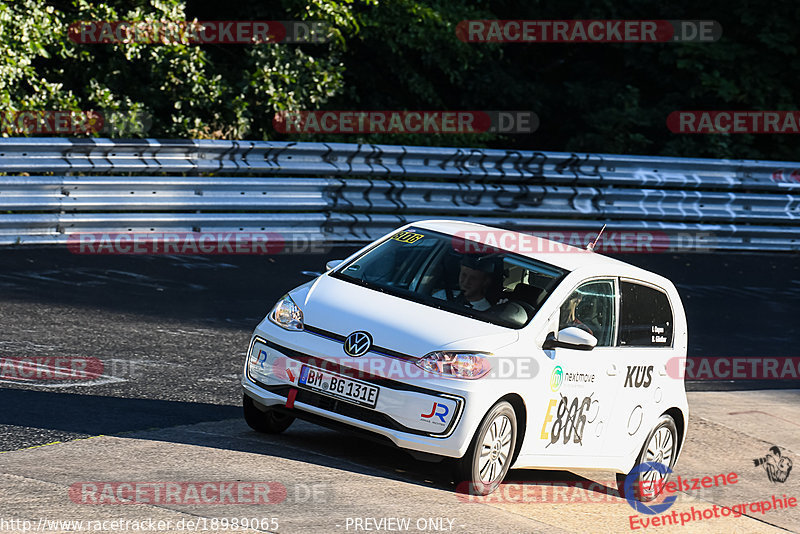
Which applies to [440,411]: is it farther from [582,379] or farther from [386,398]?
[582,379]

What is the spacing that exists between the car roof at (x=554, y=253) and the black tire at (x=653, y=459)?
103 cm

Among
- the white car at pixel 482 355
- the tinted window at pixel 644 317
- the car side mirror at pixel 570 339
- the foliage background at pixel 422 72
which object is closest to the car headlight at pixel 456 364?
the white car at pixel 482 355

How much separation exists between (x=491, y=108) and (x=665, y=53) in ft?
11.1

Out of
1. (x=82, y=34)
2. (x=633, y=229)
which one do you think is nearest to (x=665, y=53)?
(x=633, y=229)

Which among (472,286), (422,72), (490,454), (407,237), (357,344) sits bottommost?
(490,454)

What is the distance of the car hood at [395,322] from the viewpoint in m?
7.15

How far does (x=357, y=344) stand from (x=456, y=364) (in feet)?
1.98

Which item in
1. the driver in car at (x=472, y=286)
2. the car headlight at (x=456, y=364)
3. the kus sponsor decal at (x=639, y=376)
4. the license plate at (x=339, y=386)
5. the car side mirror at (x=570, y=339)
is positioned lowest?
the kus sponsor decal at (x=639, y=376)

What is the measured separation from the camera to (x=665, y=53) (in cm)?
2264

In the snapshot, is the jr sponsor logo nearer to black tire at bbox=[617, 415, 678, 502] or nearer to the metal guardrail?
black tire at bbox=[617, 415, 678, 502]

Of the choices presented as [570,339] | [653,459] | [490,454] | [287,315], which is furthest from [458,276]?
[653,459]

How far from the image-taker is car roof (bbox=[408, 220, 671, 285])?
26.3 feet

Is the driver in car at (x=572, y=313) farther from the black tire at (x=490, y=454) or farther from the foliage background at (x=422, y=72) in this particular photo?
the foliage background at (x=422, y=72)

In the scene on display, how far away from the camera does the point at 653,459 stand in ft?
28.1
